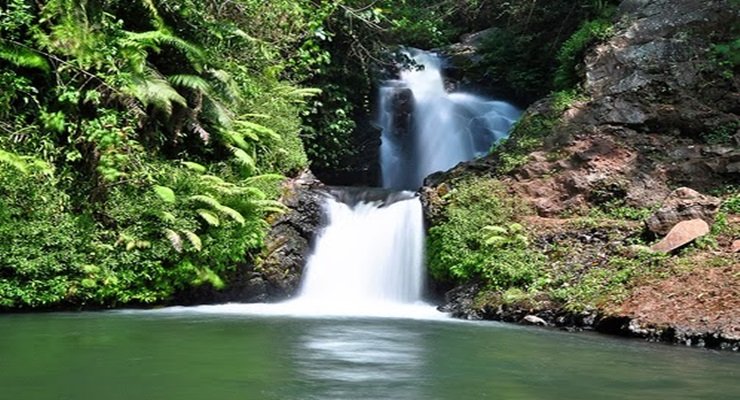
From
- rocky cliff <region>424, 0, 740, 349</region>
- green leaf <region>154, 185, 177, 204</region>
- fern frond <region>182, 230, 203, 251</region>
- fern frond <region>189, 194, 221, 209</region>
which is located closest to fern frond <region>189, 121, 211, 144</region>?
fern frond <region>189, 194, 221, 209</region>

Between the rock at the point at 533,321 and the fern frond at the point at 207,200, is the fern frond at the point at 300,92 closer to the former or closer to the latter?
the fern frond at the point at 207,200

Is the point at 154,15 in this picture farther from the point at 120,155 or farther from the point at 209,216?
the point at 209,216

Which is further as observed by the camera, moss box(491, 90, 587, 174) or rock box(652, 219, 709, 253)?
moss box(491, 90, 587, 174)

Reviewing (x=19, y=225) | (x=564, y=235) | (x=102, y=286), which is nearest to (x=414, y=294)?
(x=564, y=235)

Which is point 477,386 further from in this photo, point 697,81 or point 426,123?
point 426,123

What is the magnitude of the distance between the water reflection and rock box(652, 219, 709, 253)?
13.7 ft

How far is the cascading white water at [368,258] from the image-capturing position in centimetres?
1387

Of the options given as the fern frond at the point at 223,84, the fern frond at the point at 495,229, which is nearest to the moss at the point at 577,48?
the fern frond at the point at 495,229

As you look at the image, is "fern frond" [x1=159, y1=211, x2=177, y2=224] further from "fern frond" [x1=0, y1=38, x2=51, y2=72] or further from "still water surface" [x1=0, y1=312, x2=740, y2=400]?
"fern frond" [x1=0, y1=38, x2=51, y2=72]

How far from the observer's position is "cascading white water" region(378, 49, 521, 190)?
797 inches

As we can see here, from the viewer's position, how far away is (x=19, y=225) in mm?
11211

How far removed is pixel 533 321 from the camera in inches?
426

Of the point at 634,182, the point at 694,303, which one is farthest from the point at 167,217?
the point at 634,182

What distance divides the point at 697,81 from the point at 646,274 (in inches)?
258
